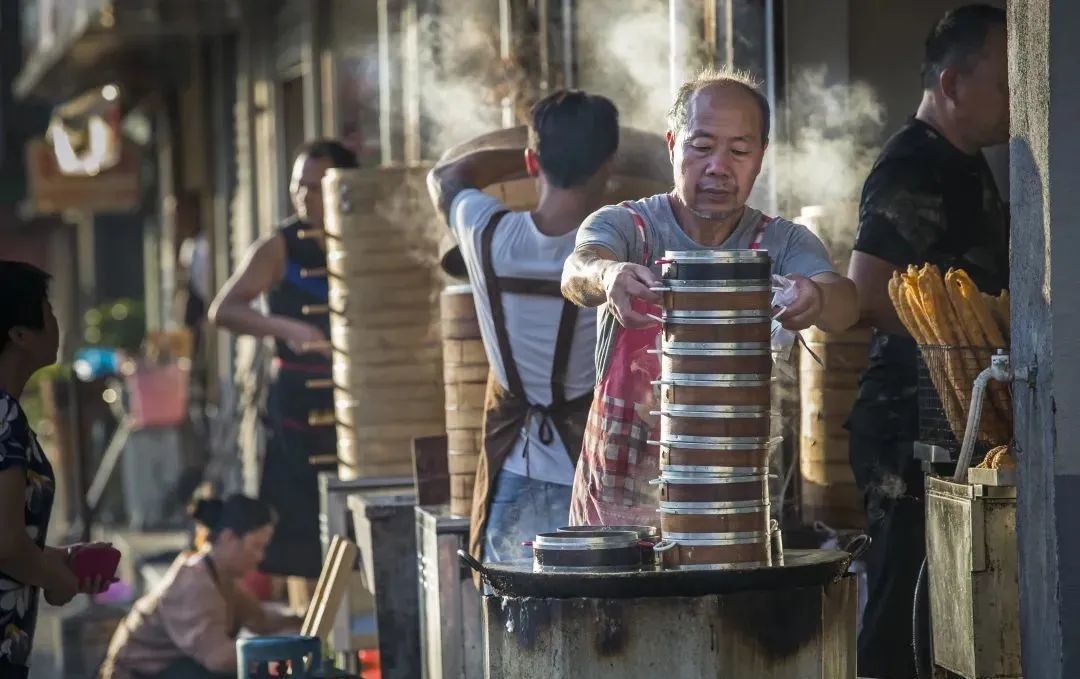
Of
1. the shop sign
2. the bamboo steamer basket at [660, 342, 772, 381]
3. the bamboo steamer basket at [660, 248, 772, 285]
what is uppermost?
the shop sign

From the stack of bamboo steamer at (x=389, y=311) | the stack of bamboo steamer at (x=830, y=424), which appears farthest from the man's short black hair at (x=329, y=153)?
the stack of bamboo steamer at (x=830, y=424)

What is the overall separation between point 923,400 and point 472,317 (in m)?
1.70

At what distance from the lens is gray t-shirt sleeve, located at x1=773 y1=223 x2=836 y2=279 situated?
3820 mm

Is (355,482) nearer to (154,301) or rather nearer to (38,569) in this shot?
(38,569)

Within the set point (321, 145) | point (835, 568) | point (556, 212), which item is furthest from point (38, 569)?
point (321, 145)

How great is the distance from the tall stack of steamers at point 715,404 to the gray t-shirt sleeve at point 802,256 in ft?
1.11

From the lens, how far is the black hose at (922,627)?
14.6 ft

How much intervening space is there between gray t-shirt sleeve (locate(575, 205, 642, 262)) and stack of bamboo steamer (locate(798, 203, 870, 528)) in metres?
1.76

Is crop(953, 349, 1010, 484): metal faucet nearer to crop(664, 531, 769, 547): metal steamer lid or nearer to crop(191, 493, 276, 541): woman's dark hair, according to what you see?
crop(664, 531, 769, 547): metal steamer lid

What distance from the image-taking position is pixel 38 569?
4652 mm

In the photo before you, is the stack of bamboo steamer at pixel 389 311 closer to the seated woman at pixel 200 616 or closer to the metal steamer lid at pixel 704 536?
the seated woman at pixel 200 616

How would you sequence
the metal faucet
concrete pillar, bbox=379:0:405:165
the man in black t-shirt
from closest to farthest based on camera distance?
the metal faucet → the man in black t-shirt → concrete pillar, bbox=379:0:405:165

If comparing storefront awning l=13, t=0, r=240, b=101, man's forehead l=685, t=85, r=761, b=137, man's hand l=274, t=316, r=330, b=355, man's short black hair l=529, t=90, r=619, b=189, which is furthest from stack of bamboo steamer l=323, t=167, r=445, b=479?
storefront awning l=13, t=0, r=240, b=101

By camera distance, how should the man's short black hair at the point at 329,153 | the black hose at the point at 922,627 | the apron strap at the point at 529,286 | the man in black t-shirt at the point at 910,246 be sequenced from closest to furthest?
the black hose at the point at 922,627 < the apron strap at the point at 529,286 < the man in black t-shirt at the point at 910,246 < the man's short black hair at the point at 329,153
